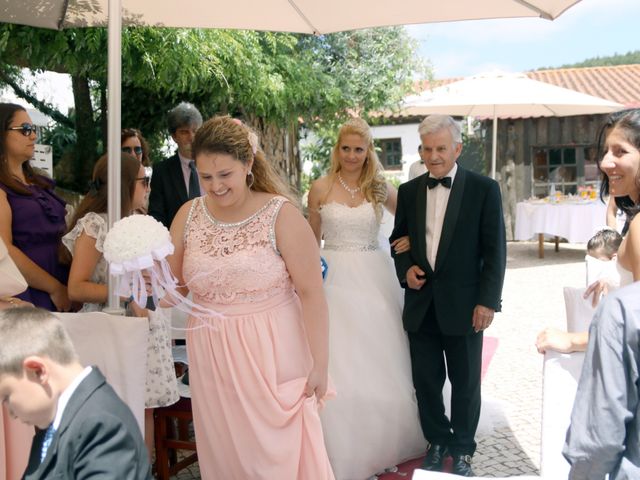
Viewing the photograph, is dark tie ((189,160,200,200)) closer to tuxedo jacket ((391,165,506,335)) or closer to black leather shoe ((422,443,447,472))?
tuxedo jacket ((391,165,506,335))

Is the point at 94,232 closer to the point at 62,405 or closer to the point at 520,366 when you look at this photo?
the point at 62,405

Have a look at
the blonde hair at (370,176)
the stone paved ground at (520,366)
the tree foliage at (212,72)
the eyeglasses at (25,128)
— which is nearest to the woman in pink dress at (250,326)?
the eyeglasses at (25,128)

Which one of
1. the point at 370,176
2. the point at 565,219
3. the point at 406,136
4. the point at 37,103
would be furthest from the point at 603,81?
the point at 370,176

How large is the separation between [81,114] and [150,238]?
597 cm

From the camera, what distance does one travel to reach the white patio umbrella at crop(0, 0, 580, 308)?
118 inches

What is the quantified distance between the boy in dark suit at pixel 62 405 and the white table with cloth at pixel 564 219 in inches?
531

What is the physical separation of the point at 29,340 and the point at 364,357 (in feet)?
9.41

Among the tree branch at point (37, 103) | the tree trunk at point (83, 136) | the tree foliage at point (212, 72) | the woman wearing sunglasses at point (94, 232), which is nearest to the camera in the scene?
the woman wearing sunglasses at point (94, 232)

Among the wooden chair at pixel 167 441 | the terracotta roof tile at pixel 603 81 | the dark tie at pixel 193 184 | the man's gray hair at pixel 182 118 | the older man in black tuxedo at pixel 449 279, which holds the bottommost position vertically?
the wooden chair at pixel 167 441

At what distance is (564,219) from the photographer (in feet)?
47.2

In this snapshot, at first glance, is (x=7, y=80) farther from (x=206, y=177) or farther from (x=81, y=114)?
(x=206, y=177)

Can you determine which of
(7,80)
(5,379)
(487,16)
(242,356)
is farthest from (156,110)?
(5,379)

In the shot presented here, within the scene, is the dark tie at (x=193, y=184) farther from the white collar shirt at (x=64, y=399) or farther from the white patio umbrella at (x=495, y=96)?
the white patio umbrella at (x=495, y=96)

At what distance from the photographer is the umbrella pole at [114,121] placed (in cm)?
295
